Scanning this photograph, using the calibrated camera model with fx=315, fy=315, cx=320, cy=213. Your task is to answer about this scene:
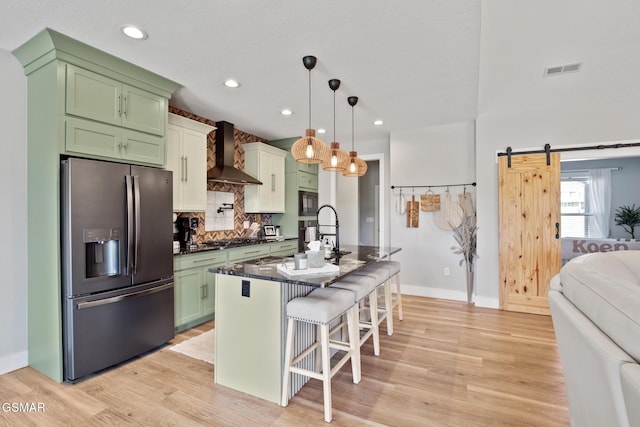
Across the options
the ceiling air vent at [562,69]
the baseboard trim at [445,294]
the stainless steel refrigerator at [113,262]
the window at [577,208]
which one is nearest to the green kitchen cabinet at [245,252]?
the stainless steel refrigerator at [113,262]

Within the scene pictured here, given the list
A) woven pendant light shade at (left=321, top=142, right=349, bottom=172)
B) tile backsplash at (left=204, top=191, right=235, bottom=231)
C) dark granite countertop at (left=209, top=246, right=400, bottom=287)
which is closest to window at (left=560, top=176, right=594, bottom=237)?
woven pendant light shade at (left=321, top=142, right=349, bottom=172)

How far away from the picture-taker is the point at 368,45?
95.6 inches

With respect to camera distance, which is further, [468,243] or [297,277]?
[468,243]

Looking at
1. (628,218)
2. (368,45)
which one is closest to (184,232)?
(368,45)

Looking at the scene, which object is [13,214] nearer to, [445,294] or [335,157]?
[335,157]

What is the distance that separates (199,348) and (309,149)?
83.6 inches

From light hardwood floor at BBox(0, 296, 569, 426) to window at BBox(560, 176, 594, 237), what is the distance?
546 cm

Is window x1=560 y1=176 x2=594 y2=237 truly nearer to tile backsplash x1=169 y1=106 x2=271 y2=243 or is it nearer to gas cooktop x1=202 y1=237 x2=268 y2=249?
tile backsplash x1=169 y1=106 x2=271 y2=243

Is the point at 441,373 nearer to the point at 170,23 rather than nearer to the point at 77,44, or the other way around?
the point at 170,23

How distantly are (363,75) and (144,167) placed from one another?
216cm

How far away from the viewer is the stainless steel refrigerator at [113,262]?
2344 millimetres

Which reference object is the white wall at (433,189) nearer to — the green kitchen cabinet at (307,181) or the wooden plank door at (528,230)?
the wooden plank door at (528,230)

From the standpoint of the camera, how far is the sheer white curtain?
22.4ft

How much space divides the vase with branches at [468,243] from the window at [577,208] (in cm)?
414
